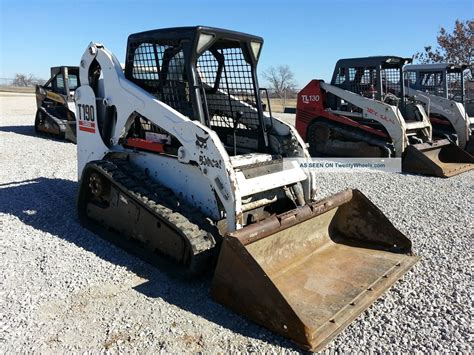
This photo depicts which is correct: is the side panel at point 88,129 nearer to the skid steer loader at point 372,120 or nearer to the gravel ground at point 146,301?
the gravel ground at point 146,301

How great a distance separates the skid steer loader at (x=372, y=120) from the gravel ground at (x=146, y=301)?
13.1 ft

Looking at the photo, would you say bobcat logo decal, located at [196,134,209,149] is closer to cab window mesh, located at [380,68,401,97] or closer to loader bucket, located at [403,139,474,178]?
loader bucket, located at [403,139,474,178]

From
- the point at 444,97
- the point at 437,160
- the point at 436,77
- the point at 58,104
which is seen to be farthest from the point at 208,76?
the point at 58,104

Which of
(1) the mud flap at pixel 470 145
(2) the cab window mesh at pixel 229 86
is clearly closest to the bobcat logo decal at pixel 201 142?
(2) the cab window mesh at pixel 229 86

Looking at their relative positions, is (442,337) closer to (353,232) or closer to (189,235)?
(353,232)

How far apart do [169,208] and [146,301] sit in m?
0.93

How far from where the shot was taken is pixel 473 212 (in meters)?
6.52

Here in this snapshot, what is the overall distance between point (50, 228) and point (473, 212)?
5.84 metres

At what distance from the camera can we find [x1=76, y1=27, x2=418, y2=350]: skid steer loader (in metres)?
3.47

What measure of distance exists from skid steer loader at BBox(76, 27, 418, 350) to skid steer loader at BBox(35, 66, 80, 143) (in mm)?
8163

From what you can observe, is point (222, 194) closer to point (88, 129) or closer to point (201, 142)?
point (201, 142)

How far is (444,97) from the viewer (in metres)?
12.8

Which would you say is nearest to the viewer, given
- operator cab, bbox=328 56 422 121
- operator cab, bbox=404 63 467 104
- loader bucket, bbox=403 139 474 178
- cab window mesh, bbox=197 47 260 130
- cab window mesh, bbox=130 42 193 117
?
cab window mesh, bbox=130 42 193 117

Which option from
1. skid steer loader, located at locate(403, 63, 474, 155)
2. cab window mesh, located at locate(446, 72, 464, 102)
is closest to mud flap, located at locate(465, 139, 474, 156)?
skid steer loader, located at locate(403, 63, 474, 155)
